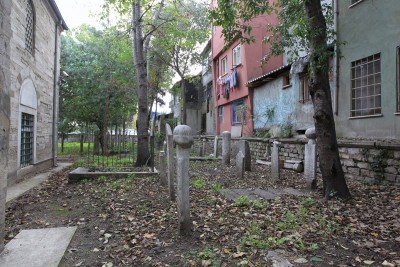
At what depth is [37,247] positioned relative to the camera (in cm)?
354

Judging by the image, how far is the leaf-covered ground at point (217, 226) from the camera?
324cm

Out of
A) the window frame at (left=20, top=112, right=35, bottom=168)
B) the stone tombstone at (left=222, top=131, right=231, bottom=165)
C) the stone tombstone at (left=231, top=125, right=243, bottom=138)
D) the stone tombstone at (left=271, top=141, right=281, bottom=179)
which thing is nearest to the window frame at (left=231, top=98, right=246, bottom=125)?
the stone tombstone at (left=231, top=125, right=243, bottom=138)

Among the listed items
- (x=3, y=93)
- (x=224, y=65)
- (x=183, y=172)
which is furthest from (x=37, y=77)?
(x=224, y=65)

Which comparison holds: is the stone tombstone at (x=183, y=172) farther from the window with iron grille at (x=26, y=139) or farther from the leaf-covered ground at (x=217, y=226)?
the window with iron grille at (x=26, y=139)

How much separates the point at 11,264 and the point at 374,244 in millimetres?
4104

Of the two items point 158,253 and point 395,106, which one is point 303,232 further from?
point 395,106

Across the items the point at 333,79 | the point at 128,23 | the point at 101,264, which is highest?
the point at 128,23

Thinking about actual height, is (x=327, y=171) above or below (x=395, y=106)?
below

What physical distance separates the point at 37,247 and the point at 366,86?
29.2 ft

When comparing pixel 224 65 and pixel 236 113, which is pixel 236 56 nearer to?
pixel 224 65

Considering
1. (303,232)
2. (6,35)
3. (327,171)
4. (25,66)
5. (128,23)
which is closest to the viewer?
(6,35)

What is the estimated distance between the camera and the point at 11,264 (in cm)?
309

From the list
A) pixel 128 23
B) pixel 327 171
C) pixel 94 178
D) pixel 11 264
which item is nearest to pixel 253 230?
pixel 327 171

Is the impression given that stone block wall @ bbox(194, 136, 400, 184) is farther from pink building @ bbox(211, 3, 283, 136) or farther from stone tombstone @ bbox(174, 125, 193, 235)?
pink building @ bbox(211, 3, 283, 136)
